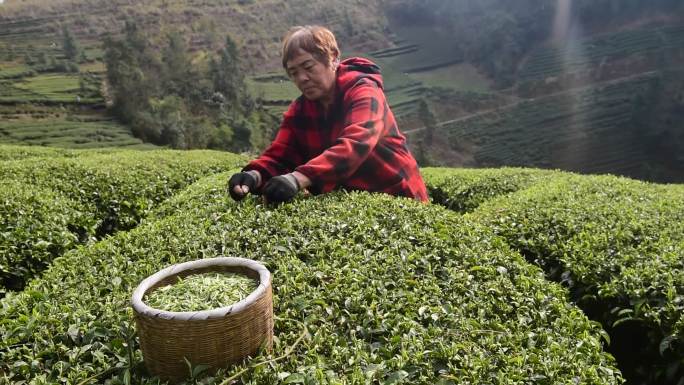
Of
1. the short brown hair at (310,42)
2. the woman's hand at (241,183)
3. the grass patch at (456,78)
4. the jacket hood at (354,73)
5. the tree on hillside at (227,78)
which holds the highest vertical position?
the short brown hair at (310,42)

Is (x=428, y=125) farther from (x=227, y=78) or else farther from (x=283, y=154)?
(x=283, y=154)

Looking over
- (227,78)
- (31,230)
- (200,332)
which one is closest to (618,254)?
(200,332)

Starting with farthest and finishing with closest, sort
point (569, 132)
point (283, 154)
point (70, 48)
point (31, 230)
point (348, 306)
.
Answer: point (70, 48) < point (569, 132) < point (31, 230) < point (283, 154) < point (348, 306)

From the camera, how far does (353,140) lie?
4.32 m

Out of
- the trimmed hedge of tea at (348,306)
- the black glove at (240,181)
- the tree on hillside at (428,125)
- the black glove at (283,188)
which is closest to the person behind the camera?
the trimmed hedge of tea at (348,306)

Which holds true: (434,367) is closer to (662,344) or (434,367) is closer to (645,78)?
(662,344)

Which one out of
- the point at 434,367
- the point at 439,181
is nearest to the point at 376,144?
the point at 434,367

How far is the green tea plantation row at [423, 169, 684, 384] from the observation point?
3354mm

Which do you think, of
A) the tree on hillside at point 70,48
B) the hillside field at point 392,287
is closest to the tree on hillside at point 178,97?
the tree on hillside at point 70,48

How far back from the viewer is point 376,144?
4.68 metres

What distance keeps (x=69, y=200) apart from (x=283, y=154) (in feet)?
12.1

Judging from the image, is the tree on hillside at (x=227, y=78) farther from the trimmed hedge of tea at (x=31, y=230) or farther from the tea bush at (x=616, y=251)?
the tea bush at (x=616, y=251)

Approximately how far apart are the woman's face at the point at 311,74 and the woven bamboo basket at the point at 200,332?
2450 mm

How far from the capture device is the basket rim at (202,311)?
6.54 feet
